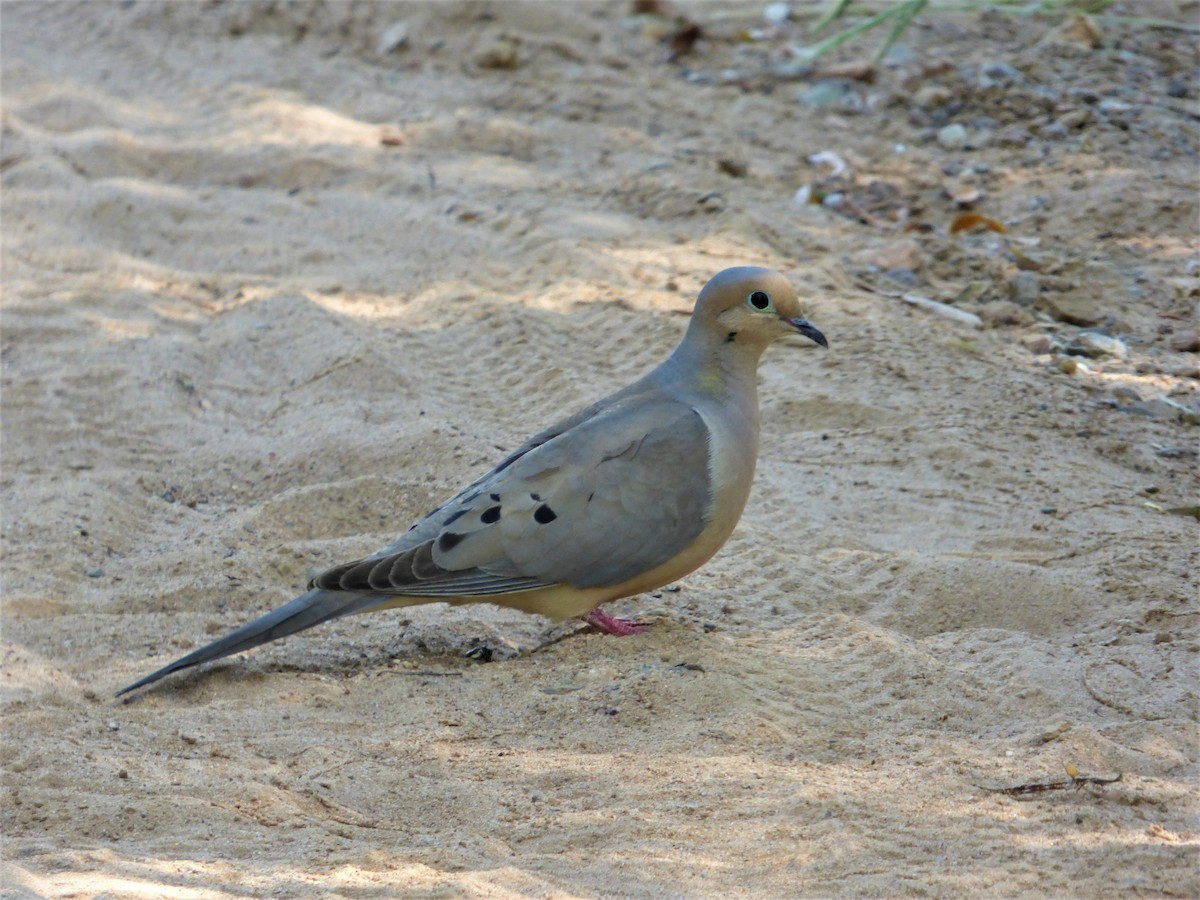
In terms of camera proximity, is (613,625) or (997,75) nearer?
(613,625)

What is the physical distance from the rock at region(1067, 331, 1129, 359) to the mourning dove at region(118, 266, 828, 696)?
1.90 m

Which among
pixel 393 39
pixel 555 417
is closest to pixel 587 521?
pixel 555 417

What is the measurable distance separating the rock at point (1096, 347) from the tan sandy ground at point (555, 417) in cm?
11

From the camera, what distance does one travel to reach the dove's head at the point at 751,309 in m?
4.13

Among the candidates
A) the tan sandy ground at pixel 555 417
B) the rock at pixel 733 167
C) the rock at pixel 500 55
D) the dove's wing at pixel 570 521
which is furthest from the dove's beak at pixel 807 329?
the rock at pixel 500 55

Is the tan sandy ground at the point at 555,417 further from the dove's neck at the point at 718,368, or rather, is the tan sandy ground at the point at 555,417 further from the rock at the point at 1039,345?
the dove's neck at the point at 718,368

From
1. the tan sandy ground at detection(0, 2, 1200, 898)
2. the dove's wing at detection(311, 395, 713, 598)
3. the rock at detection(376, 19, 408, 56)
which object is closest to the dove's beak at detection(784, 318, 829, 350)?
the dove's wing at detection(311, 395, 713, 598)

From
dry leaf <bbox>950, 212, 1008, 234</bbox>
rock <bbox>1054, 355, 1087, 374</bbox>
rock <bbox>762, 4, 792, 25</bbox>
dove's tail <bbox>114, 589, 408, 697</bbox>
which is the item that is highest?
rock <bbox>762, 4, 792, 25</bbox>

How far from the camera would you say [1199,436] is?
5004mm

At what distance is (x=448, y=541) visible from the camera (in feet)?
12.9

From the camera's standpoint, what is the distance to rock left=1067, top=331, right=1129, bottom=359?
5543mm

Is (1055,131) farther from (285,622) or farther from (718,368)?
(285,622)

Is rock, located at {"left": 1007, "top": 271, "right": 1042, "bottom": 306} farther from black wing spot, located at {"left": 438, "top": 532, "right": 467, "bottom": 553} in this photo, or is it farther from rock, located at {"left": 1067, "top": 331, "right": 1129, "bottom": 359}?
black wing spot, located at {"left": 438, "top": 532, "right": 467, "bottom": 553}

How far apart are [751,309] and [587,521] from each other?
0.80 metres
